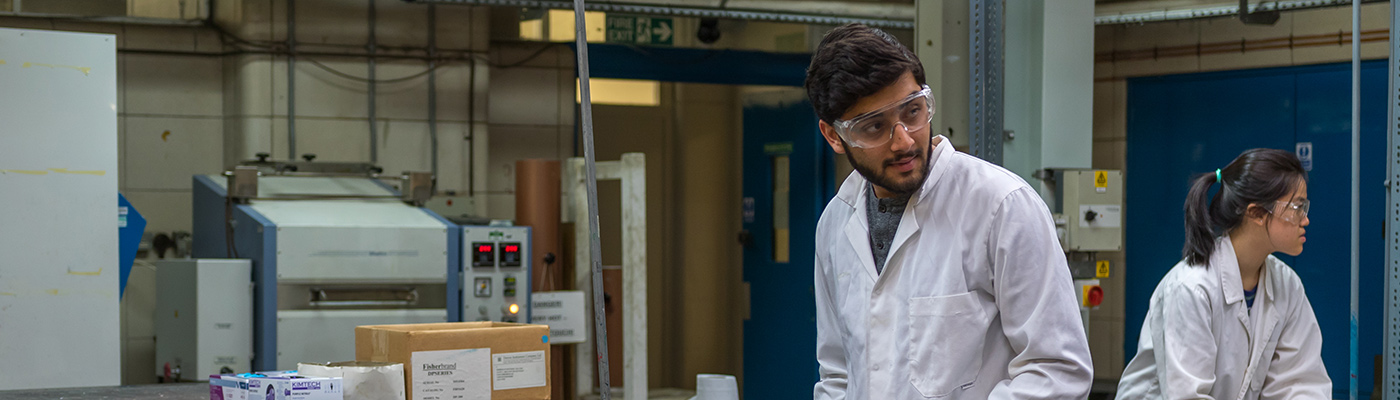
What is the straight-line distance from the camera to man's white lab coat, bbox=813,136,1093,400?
1489mm

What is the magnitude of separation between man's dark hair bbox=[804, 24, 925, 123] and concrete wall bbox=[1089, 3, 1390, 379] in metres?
5.29

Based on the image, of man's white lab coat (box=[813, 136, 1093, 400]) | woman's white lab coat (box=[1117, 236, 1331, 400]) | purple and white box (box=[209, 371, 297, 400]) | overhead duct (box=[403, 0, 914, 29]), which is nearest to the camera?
man's white lab coat (box=[813, 136, 1093, 400])

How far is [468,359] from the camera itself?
280cm

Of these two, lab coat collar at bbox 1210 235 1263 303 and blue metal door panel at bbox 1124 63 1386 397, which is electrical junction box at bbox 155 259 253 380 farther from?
blue metal door panel at bbox 1124 63 1386 397

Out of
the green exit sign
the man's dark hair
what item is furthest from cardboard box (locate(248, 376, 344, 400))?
the green exit sign

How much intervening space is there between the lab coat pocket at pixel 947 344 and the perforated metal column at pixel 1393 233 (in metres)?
2.59

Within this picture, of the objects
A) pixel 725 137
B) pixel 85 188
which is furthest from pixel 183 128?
pixel 725 137

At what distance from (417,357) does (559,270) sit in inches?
115

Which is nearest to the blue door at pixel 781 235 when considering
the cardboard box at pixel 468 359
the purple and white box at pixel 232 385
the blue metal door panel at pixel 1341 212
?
the blue metal door panel at pixel 1341 212

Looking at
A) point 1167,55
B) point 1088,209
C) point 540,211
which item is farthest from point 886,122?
point 1167,55

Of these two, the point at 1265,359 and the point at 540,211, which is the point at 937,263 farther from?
the point at 540,211

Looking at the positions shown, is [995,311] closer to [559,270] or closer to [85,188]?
[85,188]

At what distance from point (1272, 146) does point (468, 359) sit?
15.9ft

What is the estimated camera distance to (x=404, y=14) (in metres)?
5.95
